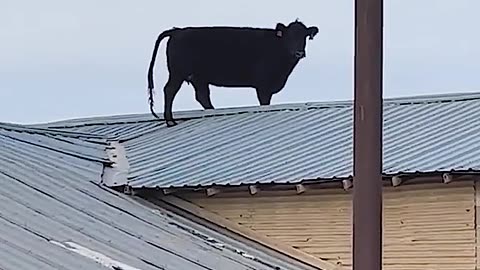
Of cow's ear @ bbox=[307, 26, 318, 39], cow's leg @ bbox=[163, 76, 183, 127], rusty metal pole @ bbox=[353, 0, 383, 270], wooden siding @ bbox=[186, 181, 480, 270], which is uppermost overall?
cow's ear @ bbox=[307, 26, 318, 39]

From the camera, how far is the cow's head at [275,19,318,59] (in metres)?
12.2

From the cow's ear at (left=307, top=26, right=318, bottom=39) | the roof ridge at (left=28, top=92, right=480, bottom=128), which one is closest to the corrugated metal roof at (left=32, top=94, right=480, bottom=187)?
the roof ridge at (left=28, top=92, right=480, bottom=128)

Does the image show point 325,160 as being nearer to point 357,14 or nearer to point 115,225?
point 115,225

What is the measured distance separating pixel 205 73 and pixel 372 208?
7.36 meters

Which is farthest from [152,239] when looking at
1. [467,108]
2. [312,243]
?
[467,108]

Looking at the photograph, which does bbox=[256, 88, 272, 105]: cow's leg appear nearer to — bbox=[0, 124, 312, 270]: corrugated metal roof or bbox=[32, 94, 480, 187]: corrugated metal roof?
bbox=[32, 94, 480, 187]: corrugated metal roof

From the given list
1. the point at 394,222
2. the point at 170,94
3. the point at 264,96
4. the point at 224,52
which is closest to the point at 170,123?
the point at 170,94

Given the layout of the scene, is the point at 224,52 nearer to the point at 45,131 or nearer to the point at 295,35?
the point at 295,35

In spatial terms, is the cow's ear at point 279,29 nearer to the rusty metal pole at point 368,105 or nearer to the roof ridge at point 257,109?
the roof ridge at point 257,109

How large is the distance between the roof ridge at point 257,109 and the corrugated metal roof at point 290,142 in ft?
0.04

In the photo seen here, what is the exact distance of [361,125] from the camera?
15.8ft

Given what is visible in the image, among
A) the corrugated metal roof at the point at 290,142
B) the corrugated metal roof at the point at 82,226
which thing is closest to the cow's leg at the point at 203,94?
the corrugated metal roof at the point at 290,142

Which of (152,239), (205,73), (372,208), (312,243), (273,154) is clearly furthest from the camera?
(205,73)

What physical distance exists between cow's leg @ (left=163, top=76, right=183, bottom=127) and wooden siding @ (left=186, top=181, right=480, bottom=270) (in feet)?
8.06
